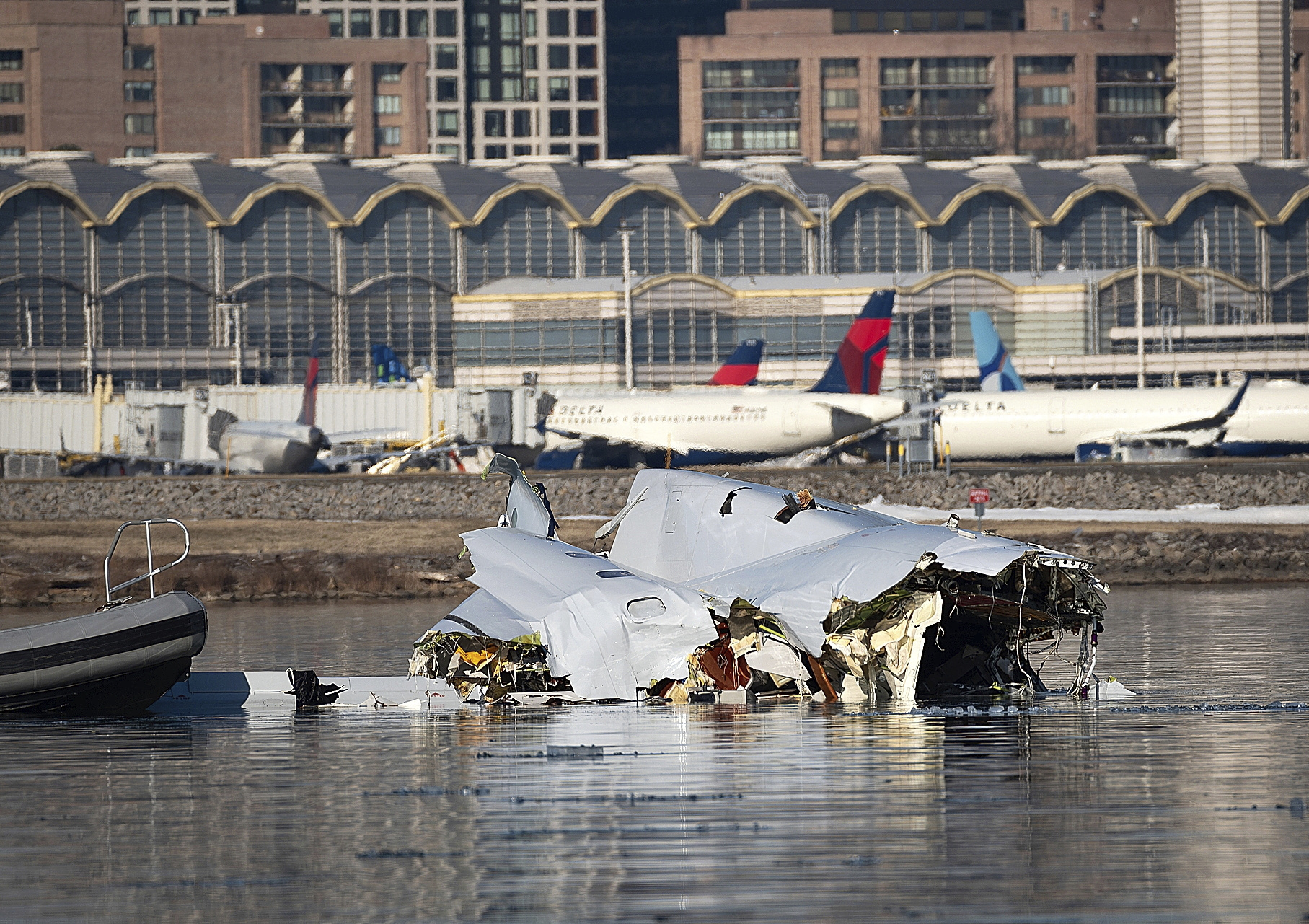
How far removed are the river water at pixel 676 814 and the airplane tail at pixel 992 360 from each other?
80.7 meters

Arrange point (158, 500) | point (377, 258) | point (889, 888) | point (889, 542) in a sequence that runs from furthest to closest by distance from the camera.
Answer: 1. point (377, 258)
2. point (158, 500)
3. point (889, 542)
4. point (889, 888)

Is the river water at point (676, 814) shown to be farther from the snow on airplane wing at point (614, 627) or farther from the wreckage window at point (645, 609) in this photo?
the wreckage window at point (645, 609)

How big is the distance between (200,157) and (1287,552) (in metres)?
116

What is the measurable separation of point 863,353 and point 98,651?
7224 centimetres

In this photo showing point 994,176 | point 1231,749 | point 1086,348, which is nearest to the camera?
point 1231,749

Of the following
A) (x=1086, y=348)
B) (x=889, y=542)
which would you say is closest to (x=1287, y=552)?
(x=889, y=542)

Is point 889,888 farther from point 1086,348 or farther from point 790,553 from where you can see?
point 1086,348

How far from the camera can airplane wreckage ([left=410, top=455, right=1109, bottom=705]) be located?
2553cm

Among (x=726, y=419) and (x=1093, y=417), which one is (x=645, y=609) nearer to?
(x=726, y=419)

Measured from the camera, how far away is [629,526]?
30.7 metres

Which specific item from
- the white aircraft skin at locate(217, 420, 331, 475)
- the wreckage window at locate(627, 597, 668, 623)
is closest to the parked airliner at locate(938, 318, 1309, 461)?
the white aircraft skin at locate(217, 420, 331, 475)

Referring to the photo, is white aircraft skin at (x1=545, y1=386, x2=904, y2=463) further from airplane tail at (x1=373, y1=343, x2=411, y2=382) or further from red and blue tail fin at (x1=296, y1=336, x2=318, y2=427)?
airplane tail at (x1=373, y1=343, x2=411, y2=382)

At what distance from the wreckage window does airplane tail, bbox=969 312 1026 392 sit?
84.6 m

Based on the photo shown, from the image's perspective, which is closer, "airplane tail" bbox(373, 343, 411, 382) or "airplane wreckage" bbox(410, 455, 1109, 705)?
"airplane wreckage" bbox(410, 455, 1109, 705)
